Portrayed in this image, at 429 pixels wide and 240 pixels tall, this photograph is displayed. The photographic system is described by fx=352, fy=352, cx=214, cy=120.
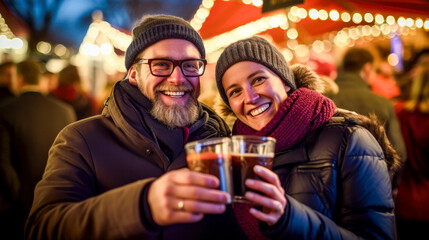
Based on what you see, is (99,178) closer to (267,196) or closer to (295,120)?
(267,196)

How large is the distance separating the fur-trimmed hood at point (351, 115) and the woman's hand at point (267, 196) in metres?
1.06

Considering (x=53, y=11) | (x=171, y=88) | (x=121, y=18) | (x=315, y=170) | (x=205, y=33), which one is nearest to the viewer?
(x=315, y=170)

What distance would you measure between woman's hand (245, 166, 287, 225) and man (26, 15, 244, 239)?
0.12 meters

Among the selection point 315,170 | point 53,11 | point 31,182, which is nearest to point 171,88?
point 315,170

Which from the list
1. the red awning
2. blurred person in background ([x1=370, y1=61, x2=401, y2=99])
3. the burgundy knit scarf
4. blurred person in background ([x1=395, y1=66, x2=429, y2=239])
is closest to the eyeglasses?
the burgundy knit scarf

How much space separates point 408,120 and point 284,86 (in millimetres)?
2460

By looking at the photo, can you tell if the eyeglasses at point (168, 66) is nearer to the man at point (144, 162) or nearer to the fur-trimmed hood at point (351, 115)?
the man at point (144, 162)

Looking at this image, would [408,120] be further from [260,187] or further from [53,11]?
[53,11]

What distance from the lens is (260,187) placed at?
Answer: 1394 millimetres

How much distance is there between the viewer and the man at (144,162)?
1.35 metres

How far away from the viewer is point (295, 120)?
218cm

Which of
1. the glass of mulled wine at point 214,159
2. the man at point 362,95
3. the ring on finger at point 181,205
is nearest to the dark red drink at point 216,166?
the glass of mulled wine at point 214,159

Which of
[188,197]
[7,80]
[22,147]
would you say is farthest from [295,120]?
[7,80]

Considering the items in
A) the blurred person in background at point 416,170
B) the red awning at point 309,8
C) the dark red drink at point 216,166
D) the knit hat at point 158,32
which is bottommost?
the blurred person in background at point 416,170
